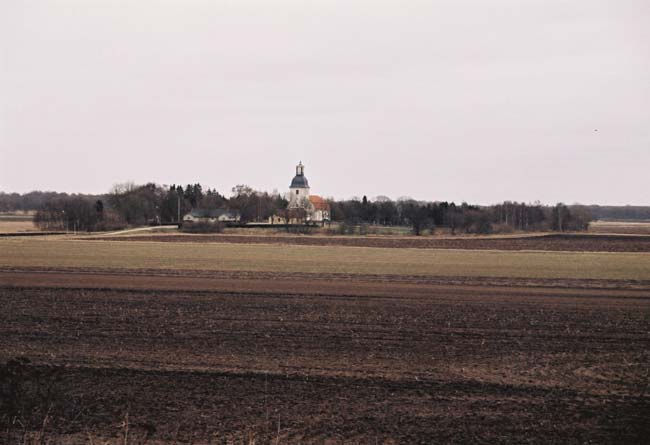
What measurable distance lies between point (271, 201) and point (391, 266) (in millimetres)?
134514

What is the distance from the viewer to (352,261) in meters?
56.2

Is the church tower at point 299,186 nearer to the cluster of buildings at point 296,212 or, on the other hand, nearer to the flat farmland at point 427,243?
the cluster of buildings at point 296,212

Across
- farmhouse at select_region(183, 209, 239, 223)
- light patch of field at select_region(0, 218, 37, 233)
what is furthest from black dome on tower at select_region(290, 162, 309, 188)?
light patch of field at select_region(0, 218, 37, 233)

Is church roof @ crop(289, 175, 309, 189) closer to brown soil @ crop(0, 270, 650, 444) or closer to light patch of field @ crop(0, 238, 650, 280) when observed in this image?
light patch of field @ crop(0, 238, 650, 280)

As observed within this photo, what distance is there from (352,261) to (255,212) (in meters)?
116

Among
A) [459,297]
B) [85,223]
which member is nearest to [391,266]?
[459,297]

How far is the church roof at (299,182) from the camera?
188 metres

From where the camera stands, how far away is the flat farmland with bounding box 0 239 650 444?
13398 mm

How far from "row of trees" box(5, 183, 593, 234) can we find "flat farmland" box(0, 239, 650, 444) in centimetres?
8246

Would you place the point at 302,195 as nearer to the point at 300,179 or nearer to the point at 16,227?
the point at 300,179

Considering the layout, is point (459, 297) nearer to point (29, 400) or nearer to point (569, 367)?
point (569, 367)

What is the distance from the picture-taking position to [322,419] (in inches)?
543

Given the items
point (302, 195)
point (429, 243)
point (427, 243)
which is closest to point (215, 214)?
point (302, 195)

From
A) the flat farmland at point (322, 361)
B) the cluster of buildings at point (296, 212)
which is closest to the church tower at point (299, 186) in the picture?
the cluster of buildings at point (296, 212)
